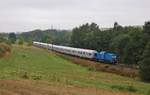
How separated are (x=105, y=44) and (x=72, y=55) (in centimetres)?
725

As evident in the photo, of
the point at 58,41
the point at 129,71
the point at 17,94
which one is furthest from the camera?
the point at 58,41

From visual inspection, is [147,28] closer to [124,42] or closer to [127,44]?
[127,44]

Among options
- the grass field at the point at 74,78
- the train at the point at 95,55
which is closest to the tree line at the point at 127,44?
the train at the point at 95,55

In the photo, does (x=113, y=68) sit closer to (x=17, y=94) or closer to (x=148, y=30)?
(x=148, y=30)

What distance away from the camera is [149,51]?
152 feet

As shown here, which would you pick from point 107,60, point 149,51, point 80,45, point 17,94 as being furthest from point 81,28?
point 17,94

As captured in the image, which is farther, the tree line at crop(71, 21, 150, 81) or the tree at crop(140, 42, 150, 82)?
the tree line at crop(71, 21, 150, 81)

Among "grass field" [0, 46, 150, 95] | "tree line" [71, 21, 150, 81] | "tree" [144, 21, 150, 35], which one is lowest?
"grass field" [0, 46, 150, 95]

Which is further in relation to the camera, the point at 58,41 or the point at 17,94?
the point at 58,41

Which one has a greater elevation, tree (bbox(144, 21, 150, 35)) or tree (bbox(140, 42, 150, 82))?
tree (bbox(144, 21, 150, 35))

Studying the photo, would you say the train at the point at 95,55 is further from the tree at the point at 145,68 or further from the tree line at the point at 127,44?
the tree at the point at 145,68

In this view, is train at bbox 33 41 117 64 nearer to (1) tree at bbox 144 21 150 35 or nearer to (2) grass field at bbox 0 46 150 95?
(1) tree at bbox 144 21 150 35

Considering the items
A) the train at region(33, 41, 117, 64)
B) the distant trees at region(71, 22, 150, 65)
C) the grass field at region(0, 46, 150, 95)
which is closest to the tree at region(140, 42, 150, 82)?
the grass field at region(0, 46, 150, 95)

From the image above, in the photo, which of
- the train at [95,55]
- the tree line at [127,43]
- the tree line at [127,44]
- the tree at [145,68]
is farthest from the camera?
the train at [95,55]
